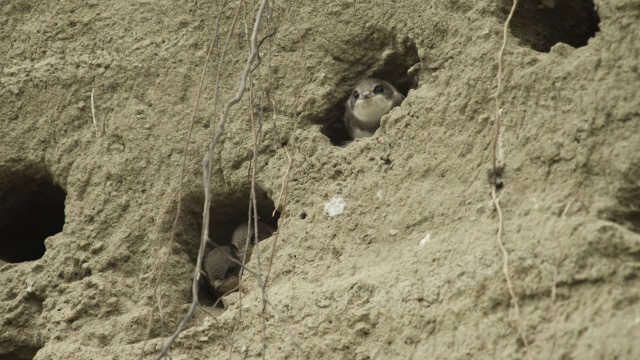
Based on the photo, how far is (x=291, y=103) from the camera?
4172 mm

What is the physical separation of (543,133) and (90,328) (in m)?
1.87

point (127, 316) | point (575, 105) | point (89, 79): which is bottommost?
point (127, 316)

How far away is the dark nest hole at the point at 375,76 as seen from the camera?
4.18 m

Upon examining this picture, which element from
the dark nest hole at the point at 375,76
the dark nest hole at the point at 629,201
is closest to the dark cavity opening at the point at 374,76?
the dark nest hole at the point at 375,76

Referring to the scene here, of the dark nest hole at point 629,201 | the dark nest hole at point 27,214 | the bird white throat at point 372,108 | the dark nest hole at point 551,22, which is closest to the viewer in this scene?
the dark nest hole at point 629,201

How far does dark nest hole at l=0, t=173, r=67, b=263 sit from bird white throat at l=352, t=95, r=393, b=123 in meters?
1.44

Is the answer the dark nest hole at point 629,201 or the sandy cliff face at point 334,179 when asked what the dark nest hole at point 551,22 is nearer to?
the sandy cliff face at point 334,179

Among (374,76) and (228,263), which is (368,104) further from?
(228,263)

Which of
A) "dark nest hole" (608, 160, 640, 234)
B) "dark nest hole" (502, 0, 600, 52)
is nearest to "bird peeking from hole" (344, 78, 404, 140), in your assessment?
"dark nest hole" (502, 0, 600, 52)

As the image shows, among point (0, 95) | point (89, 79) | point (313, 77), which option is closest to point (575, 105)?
point (313, 77)

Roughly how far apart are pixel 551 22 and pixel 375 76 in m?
0.80

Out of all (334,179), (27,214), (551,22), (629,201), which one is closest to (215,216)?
(334,179)

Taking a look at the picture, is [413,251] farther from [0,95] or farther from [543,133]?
[0,95]

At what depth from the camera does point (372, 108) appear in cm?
410
